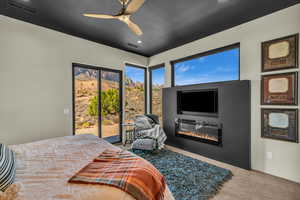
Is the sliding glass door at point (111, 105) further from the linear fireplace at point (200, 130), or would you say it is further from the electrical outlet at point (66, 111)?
the linear fireplace at point (200, 130)

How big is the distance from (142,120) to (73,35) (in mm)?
2680

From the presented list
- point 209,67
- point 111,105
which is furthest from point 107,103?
point 209,67

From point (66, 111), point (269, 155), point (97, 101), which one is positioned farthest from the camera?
point (97, 101)

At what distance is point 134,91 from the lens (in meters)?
4.79

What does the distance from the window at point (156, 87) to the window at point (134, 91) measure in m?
0.27

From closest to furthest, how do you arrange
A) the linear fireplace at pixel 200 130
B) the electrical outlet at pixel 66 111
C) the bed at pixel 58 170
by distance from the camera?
the bed at pixel 58 170
the linear fireplace at pixel 200 130
the electrical outlet at pixel 66 111

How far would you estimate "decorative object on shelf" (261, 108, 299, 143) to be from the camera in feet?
7.41

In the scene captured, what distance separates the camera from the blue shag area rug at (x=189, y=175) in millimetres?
1958

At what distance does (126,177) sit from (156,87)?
13.0ft

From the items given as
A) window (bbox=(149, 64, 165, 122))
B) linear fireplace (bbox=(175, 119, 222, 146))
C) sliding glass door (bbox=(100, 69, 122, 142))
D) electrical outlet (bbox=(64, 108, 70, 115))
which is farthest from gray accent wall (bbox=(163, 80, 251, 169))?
electrical outlet (bbox=(64, 108, 70, 115))

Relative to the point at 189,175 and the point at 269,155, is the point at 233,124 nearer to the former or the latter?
the point at 269,155

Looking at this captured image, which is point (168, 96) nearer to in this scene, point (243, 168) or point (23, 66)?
point (243, 168)

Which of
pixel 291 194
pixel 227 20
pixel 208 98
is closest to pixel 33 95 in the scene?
pixel 208 98

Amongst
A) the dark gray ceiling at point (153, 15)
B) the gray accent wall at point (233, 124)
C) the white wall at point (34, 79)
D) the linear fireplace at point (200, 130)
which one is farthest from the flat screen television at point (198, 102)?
the white wall at point (34, 79)
